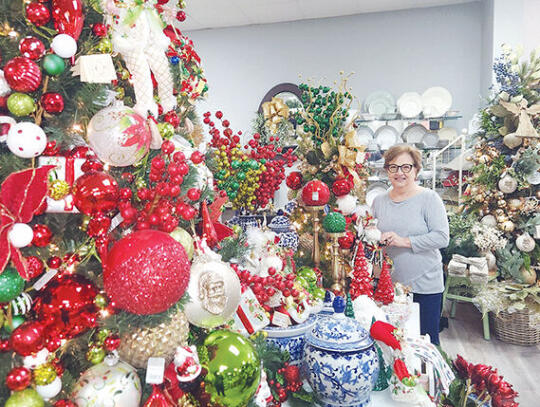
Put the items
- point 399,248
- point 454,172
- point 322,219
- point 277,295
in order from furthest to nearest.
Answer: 1. point 454,172
2. point 399,248
3. point 322,219
4. point 277,295

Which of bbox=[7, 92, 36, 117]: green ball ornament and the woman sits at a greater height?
bbox=[7, 92, 36, 117]: green ball ornament

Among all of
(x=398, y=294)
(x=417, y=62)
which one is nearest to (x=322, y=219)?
(x=398, y=294)

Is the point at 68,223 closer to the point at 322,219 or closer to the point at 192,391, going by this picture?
the point at 192,391

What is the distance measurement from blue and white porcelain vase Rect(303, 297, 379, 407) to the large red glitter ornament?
42 cm

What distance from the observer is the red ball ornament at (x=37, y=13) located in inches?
26.8

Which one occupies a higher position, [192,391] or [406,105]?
[406,105]

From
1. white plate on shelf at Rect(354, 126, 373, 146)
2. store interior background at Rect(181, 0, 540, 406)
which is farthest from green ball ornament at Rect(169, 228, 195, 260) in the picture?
white plate on shelf at Rect(354, 126, 373, 146)

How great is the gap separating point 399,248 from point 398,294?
25.9 inches

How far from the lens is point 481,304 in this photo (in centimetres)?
329

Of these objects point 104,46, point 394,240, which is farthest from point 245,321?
point 394,240

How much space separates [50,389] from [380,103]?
5.08 meters

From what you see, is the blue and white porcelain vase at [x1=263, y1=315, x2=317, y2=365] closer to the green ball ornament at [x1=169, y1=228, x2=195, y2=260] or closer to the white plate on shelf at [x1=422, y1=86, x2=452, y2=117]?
the green ball ornament at [x1=169, y1=228, x2=195, y2=260]

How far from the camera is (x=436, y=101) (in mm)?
4961

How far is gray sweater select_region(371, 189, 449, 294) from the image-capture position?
2.15m
